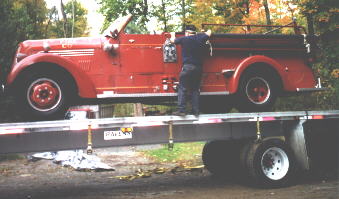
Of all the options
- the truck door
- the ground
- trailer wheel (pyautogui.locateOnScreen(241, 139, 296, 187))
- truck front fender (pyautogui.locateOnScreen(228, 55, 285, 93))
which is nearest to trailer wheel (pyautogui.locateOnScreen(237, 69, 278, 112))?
truck front fender (pyautogui.locateOnScreen(228, 55, 285, 93))

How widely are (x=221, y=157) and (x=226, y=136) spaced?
1201 mm

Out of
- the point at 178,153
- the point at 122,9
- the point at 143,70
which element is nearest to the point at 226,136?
the point at 143,70

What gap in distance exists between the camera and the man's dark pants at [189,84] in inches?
271

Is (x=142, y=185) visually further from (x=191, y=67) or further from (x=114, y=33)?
(x=114, y=33)

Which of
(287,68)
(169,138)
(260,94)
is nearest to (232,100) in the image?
(260,94)

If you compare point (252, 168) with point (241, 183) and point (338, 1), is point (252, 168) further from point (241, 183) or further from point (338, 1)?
point (338, 1)

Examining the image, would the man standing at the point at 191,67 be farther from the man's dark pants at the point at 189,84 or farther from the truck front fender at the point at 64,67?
the truck front fender at the point at 64,67

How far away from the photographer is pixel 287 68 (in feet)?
25.9

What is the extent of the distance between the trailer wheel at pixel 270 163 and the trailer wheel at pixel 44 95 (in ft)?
10.8

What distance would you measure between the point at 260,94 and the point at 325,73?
15.9 ft

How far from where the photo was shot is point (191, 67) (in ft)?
22.7

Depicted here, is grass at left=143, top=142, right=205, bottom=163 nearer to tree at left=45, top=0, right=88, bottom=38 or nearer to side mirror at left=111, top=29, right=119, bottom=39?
side mirror at left=111, top=29, right=119, bottom=39

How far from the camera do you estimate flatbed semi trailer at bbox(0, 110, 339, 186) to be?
5.93 meters

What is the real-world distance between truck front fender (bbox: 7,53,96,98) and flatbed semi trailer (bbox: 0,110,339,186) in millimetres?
776
